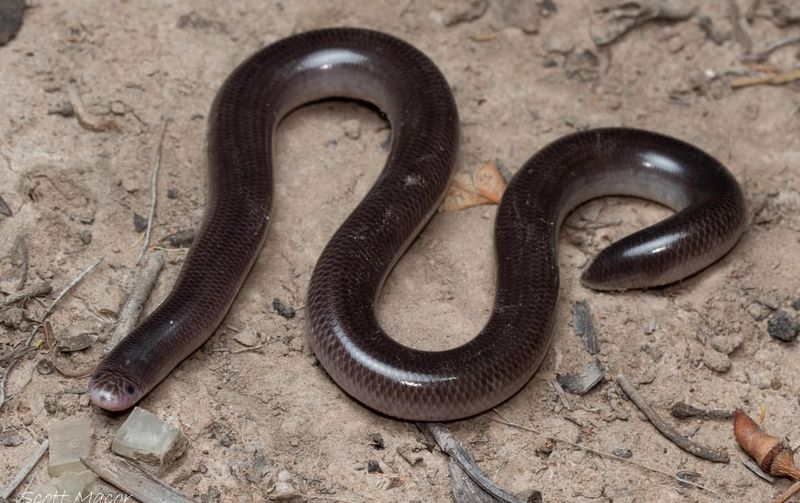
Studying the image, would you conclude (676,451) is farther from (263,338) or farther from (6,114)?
(6,114)

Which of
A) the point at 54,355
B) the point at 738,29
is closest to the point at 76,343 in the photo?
the point at 54,355

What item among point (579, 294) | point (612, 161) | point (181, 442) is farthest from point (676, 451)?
point (181, 442)

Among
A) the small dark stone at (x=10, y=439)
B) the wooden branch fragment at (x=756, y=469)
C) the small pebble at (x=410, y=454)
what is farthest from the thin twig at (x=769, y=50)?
the small dark stone at (x=10, y=439)

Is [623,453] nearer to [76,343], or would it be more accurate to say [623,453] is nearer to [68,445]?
[68,445]

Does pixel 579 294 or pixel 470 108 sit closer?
pixel 579 294

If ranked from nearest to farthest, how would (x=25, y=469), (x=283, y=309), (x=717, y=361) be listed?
(x=25, y=469) < (x=717, y=361) < (x=283, y=309)
